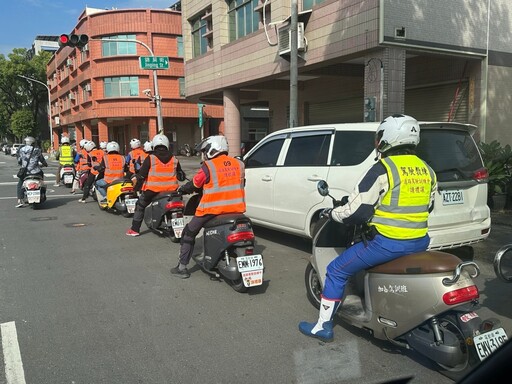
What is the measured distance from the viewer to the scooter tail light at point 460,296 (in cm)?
310

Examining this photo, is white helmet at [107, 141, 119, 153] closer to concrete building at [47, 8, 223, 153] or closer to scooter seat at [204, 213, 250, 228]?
scooter seat at [204, 213, 250, 228]

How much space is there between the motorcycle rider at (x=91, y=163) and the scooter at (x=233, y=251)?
7.56 m

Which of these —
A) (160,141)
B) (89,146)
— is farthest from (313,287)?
(89,146)

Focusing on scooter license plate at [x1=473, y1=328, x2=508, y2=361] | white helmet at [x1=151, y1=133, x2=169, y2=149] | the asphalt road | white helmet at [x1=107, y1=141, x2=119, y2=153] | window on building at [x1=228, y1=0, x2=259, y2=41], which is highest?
window on building at [x1=228, y1=0, x2=259, y2=41]

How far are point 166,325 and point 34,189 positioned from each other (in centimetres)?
870

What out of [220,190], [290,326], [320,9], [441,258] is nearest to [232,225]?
[220,190]

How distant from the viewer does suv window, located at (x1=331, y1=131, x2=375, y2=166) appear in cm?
573

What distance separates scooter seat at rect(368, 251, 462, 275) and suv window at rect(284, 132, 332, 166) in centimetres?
290

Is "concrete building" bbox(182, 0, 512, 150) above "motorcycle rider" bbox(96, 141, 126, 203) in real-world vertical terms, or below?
above

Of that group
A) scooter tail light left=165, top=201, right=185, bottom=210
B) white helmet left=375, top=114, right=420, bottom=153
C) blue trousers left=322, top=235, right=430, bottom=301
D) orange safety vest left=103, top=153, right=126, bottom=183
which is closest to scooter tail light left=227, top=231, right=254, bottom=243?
blue trousers left=322, top=235, right=430, bottom=301

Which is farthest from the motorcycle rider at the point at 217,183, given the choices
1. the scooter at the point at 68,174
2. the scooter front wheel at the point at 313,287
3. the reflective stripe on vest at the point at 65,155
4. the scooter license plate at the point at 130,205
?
the reflective stripe on vest at the point at 65,155

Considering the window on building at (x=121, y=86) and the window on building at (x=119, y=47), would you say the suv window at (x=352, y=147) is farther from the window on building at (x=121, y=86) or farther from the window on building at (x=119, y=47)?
the window on building at (x=119, y=47)

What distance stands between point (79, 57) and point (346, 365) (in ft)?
158

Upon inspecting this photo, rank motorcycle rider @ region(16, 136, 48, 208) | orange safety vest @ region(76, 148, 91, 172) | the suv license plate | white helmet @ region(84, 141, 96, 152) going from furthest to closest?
1. orange safety vest @ region(76, 148, 91, 172)
2. white helmet @ region(84, 141, 96, 152)
3. motorcycle rider @ region(16, 136, 48, 208)
4. the suv license plate
